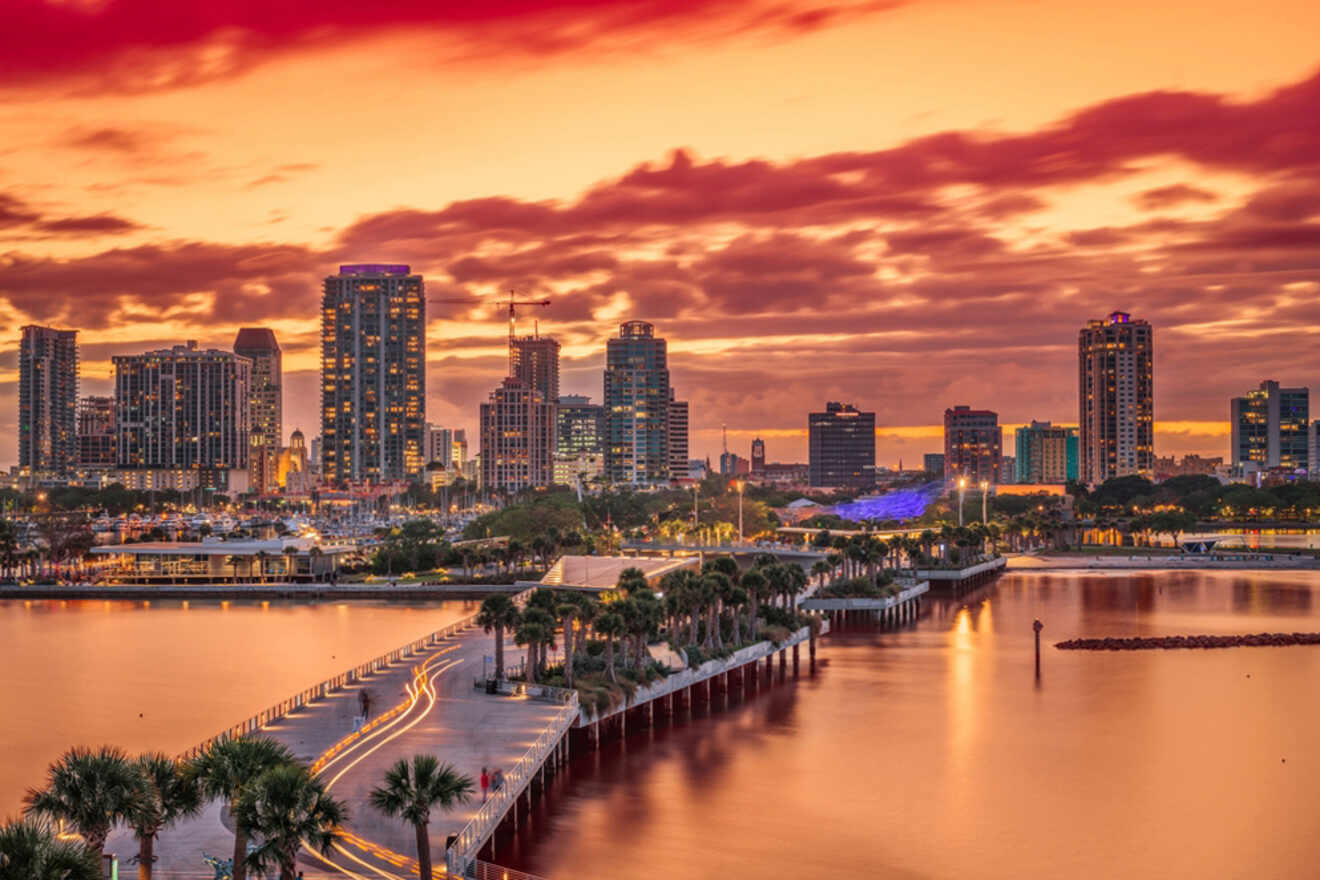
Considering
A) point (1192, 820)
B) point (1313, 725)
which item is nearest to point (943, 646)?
point (1313, 725)

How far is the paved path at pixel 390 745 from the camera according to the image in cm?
3300

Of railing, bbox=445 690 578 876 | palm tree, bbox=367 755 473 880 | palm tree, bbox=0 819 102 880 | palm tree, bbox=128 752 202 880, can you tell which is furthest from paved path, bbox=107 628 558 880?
palm tree, bbox=0 819 102 880

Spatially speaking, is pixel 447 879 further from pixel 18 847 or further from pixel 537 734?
pixel 537 734

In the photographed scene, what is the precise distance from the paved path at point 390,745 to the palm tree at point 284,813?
4082 mm

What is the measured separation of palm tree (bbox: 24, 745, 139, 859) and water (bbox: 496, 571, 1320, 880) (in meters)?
14.3

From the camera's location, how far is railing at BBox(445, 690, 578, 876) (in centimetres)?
3322

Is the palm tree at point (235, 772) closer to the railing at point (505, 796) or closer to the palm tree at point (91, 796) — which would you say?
the palm tree at point (91, 796)

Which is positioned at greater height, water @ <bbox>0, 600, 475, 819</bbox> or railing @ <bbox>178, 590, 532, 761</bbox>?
railing @ <bbox>178, 590, 532, 761</bbox>

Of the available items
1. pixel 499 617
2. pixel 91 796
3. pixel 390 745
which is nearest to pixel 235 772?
pixel 91 796

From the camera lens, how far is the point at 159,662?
78.9 m

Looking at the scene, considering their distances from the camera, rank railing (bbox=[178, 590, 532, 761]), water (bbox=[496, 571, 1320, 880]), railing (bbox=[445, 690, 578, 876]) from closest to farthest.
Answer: railing (bbox=[445, 690, 578, 876]) < water (bbox=[496, 571, 1320, 880]) < railing (bbox=[178, 590, 532, 761])

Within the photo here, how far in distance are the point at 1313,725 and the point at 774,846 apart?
30.0 meters

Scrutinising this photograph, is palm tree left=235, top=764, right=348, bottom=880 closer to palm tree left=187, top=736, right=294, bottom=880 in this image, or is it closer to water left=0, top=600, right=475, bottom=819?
palm tree left=187, top=736, right=294, bottom=880

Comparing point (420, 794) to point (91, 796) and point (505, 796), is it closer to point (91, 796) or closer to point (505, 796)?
point (91, 796)
